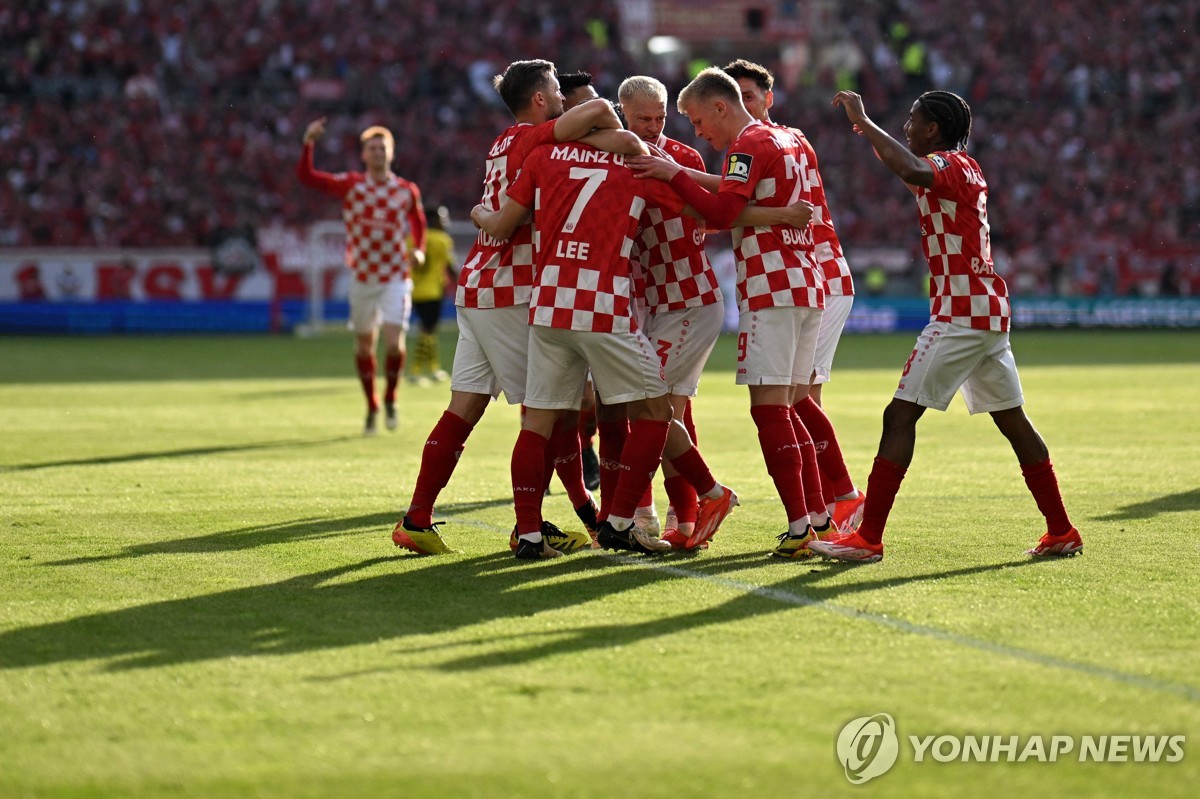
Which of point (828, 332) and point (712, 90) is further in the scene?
point (828, 332)

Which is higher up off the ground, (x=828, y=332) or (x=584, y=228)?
(x=584, y=228)

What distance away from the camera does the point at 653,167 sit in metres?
6.50

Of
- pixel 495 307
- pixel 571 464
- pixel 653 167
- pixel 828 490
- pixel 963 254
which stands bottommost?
pixel 828 490

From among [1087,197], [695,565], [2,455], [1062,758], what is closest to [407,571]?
[695,565]

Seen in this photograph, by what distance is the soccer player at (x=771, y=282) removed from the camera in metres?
6.75

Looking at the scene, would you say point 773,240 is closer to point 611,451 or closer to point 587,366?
point 587,366

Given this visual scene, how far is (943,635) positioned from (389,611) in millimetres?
1958

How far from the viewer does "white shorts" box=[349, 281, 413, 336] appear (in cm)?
1316

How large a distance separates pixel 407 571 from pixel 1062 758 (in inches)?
132

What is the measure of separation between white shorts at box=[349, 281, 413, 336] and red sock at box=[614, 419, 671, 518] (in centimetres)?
663

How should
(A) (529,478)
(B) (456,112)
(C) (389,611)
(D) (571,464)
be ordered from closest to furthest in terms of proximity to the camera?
(C) (389,611) → (A) (529,478) → (D) (571,464) → (B) (456,112)

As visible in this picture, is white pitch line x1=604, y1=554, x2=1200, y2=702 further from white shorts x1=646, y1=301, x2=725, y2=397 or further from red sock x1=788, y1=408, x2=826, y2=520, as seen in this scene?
white shorts x1=646, y1=301, x2=725, y2=397

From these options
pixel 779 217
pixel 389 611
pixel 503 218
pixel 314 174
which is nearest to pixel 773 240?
pixel 779 217

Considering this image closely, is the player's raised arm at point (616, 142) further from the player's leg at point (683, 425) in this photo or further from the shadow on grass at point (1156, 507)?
the shadow on grass at point (1156, 507)
